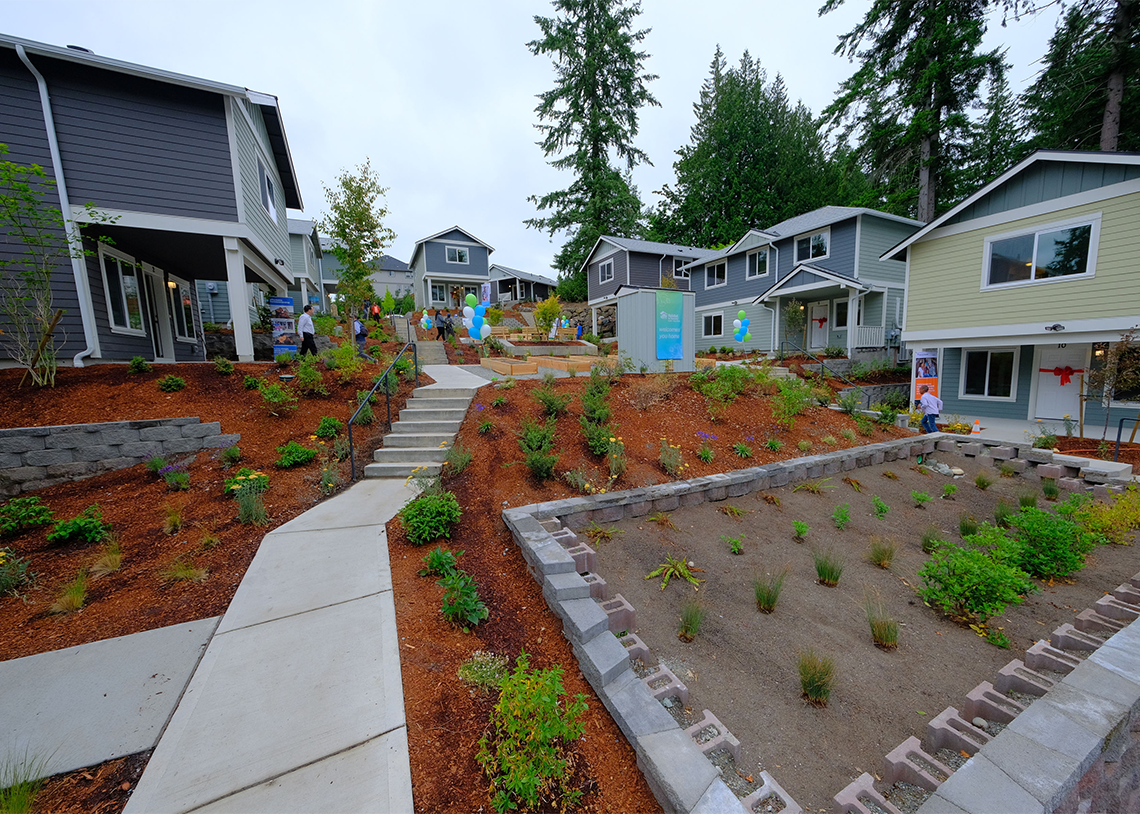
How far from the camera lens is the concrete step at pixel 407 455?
618 cm

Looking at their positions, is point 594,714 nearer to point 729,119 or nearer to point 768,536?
point 768,536

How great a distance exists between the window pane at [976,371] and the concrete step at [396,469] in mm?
15603

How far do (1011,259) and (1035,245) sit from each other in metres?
0.50

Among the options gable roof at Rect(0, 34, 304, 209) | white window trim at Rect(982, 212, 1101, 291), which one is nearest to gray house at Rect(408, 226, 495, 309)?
gable roof at Rect(0, 34, 304, 209)

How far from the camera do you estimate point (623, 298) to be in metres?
10.0

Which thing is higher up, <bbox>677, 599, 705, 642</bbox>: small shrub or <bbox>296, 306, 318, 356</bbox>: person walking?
<bbox>296, 306, 318, 356</bbox>: person walking

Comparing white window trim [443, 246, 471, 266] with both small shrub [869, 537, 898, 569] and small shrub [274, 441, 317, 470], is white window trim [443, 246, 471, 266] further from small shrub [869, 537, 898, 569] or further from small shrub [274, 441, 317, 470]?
small shrub [869, 537, 898, 569]

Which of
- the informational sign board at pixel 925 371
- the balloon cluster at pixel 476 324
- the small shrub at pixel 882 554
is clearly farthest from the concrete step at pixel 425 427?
the informational sign board at pixel 925 371

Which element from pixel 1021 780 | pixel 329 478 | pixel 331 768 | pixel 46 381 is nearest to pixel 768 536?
pixel 1021 780

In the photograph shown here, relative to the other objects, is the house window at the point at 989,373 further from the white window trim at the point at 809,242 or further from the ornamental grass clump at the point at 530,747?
the ornamental grass clump at the point at 530,747

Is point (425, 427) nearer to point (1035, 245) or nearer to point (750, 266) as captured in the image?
point (1035, 245)

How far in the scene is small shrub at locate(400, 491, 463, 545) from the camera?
410 centimetres

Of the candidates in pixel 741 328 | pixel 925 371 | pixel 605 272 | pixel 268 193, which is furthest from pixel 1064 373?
pixel 268 193

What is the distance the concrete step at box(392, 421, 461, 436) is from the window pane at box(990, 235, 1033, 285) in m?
13.6
